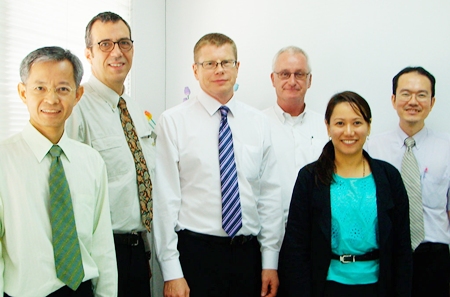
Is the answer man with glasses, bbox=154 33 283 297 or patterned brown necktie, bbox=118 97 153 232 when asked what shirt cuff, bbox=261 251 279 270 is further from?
patterned brown necktie, bbox=118 97 153 232

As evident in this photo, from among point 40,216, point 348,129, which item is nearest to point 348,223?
point 348,129

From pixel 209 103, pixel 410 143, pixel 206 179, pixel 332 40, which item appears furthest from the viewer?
pixel 332 40

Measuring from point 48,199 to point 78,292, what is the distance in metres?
0.36

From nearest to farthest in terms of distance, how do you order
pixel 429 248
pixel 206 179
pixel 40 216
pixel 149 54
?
1. pixel 40 216
2. pixel 206 179
3. pixel 429 248
4. pixel 149 54

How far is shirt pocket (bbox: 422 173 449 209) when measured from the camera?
221 cm

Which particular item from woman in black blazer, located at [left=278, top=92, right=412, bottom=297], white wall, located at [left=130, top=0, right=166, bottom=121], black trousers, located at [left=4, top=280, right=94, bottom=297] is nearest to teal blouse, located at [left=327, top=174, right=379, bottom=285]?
woman in black blazer, located at [left=278, top=92, right=412, bottom=297]

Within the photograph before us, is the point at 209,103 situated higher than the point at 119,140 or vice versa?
the point at 209,103

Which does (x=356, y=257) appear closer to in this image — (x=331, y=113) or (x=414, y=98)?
(x=331, y=113)

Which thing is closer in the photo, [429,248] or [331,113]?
[331,113]

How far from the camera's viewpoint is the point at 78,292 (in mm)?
1423

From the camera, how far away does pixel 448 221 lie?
226 centimetres

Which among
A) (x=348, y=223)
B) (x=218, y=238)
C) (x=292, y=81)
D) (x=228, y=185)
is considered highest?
(x=292, y=81)

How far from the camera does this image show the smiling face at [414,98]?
221 centimetres

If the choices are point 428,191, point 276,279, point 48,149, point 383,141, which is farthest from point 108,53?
point 428,191
